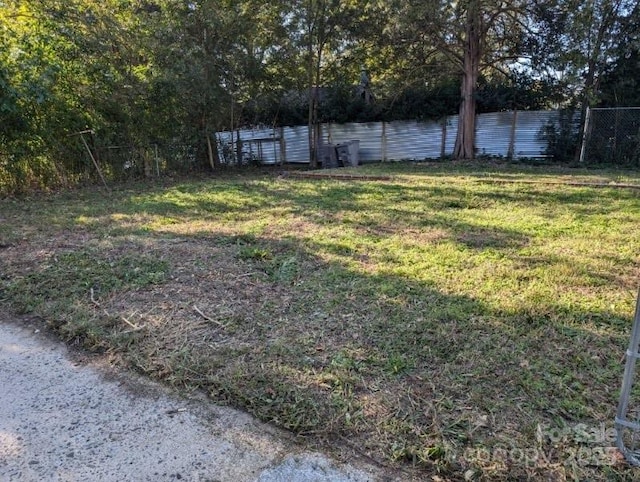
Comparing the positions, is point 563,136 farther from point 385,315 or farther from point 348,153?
point 385,315

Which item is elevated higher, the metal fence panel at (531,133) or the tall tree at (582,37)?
the tall tree at (582,37)

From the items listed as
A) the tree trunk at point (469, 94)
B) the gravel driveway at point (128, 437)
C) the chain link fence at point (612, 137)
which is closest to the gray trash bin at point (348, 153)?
the tree trunk at point (469, 94)

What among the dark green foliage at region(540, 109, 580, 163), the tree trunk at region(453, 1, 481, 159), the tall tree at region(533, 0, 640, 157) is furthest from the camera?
the tree trunk at region(453, 1, 481, 159)

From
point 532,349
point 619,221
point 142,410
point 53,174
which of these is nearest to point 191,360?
point 142,410

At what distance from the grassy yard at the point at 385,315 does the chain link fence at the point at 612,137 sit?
588cm

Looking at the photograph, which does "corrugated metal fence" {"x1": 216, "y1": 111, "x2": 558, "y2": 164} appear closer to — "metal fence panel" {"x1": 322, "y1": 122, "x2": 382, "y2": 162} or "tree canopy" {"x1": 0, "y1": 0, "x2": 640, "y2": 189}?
"metal fence panel" {"x1": 322, "y1": 122, "x2": 382, "y2": 162}

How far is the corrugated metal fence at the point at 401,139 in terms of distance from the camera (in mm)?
11977

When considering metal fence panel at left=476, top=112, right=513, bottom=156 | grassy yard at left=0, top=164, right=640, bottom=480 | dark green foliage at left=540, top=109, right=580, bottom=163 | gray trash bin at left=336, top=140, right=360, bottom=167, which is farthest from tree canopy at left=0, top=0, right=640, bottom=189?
grassy yard at left=0, top=164, right=640, bottom=480

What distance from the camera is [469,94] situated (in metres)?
12.1

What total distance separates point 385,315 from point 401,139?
1188 cm

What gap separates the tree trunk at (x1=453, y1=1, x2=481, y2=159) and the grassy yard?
7.33 metres

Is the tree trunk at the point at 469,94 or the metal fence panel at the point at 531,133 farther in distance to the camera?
the metal fence panel at the point at 531,133

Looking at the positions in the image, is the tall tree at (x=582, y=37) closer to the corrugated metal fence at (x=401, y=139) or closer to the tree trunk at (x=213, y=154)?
the corrugated metal fence at (x=401, y=139)

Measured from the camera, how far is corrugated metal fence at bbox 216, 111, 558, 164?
39.3 feet
